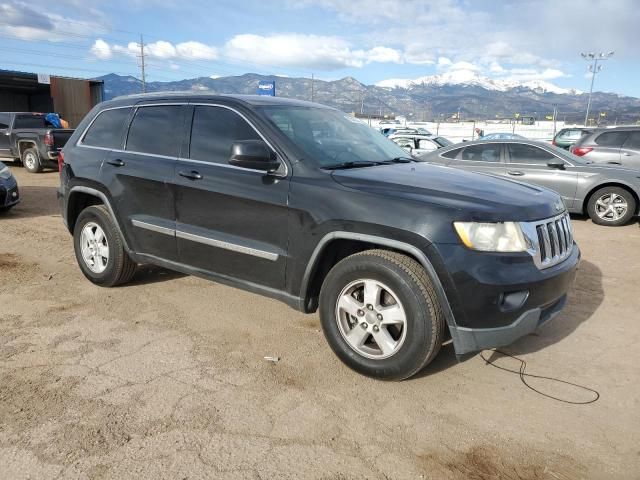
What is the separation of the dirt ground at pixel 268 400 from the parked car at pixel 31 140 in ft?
35.4

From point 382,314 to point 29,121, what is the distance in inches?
615

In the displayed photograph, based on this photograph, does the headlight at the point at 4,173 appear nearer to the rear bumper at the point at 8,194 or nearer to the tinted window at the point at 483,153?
the rear bumper at the point at 8,194

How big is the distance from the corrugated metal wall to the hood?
30764 millimetres

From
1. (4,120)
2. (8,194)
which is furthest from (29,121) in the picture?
(8,194)

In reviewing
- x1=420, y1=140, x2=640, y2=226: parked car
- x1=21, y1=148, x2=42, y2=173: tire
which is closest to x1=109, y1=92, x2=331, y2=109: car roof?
x1=420, y1=140, x2=640, y2=226: parked car

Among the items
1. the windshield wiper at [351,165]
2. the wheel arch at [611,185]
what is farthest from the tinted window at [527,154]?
the windshield wiper at [351,165]

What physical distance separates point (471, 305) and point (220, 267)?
6.34 ft

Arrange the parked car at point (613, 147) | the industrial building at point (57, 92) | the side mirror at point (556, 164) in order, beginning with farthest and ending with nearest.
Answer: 1. the industrial building at point (57, 92)
2. the parked car at point (613, 147)
3. the side mirror at point (556, 164)

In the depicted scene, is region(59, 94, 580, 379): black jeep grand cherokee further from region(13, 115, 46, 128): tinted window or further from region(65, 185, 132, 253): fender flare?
region(13, 115, 46, 128): tinted window

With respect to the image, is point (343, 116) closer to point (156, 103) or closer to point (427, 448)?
point (156, 103)

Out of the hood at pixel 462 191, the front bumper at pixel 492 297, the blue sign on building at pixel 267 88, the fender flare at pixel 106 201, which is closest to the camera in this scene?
the front bumper at pixel 492 297

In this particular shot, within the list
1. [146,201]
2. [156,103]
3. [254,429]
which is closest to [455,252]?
[254,429]

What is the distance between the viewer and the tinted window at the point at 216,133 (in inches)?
152

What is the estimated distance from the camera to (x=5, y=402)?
295cm
